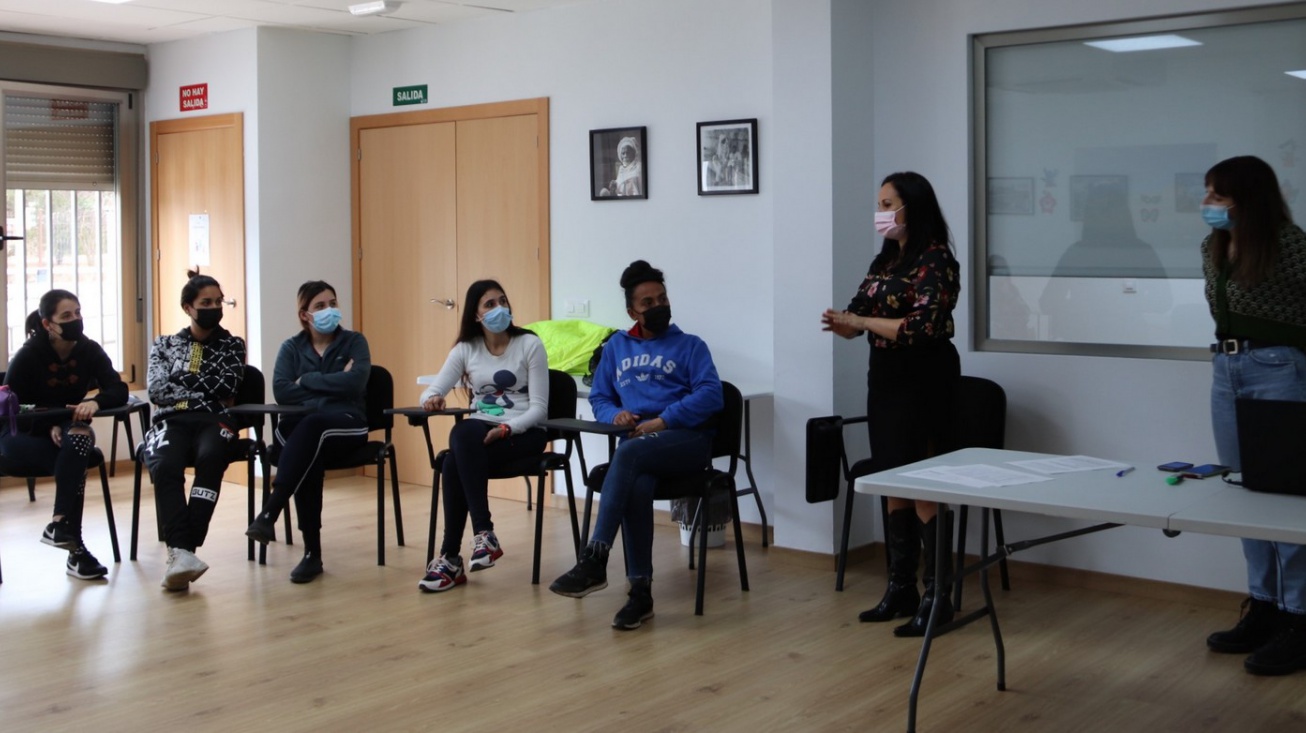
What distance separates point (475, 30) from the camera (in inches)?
285

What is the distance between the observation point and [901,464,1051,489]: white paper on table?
10.7ft

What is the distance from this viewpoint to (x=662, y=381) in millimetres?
4973

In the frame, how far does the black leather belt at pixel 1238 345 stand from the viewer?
4.04m

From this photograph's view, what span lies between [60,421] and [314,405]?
103 cm

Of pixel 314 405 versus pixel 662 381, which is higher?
pixel 662 381

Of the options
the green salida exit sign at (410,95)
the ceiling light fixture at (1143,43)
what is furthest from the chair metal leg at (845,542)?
the green salida exit sign at (410,95)

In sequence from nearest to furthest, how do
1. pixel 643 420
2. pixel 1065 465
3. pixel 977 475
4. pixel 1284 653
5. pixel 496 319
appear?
pixel 977 475
pixel 1065 465
pixel 1284 653
pixel 643 420
pixel 496 319

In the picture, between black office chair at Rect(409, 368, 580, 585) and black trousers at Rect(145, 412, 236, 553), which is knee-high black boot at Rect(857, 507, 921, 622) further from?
black trousers at Rect(145, 412, 236, 553)

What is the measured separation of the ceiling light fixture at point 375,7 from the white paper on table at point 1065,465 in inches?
Result: 173

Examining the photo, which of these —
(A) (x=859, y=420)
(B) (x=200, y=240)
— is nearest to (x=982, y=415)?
(A) (x=859, y=420)

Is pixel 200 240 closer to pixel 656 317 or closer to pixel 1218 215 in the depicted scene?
pixel 656 317

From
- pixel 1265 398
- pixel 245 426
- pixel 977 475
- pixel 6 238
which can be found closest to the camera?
pixel 977 475

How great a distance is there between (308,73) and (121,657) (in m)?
4.30

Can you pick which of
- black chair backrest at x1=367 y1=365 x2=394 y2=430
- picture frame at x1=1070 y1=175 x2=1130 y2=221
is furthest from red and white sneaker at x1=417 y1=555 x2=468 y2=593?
picture frame at x1=1070 y1=175 x2=1130 y2=221
